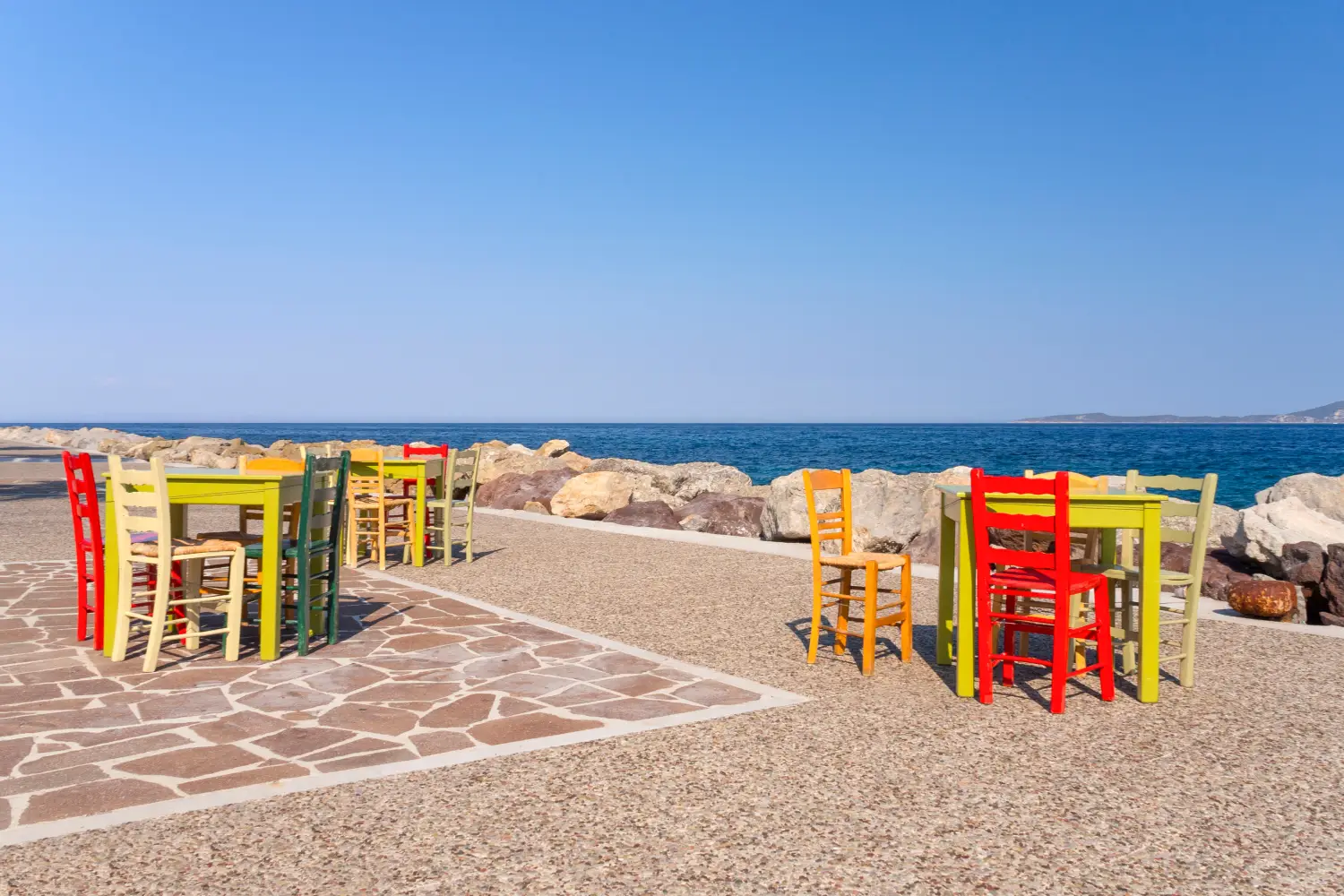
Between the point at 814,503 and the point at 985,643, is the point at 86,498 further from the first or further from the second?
the point at 985,643

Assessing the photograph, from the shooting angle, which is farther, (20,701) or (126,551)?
(126,551)

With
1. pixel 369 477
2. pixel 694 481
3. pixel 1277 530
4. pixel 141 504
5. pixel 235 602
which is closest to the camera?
pixel 141 504

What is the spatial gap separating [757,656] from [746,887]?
3.41m

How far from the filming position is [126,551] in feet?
19.3

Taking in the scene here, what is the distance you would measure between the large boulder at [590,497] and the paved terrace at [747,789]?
10234 millimetres

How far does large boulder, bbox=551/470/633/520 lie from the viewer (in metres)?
17.1

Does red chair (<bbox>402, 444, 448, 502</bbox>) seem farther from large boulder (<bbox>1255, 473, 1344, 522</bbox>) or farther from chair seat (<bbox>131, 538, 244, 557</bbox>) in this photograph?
large boulder (<bbox>1255, 473, 1344, 522</bbox>)

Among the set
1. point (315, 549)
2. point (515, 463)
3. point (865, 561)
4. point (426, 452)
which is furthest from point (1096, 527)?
point (515, 463)

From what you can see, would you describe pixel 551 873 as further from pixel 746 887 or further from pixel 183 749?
pixel 183 749

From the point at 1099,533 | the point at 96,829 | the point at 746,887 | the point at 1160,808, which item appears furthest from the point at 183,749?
the point at 1099,533

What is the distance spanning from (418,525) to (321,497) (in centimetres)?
388

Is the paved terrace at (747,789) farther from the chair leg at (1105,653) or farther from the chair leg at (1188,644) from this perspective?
the chair leg at (1188,644)

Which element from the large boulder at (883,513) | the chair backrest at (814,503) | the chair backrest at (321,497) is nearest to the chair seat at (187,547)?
the chair backrest at (321,497)

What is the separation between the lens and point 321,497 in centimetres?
654
